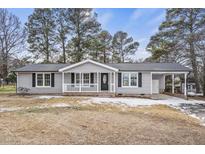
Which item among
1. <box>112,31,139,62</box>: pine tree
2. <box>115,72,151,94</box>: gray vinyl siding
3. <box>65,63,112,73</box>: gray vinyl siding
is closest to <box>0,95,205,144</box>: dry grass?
<box>115,72,151,94</box>: gray vinyl siding

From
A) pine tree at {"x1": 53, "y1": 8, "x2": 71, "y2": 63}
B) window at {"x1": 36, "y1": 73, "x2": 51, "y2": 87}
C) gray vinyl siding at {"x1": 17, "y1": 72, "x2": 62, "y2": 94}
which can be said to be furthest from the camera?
pine tree at {"x1": 53, "y1": 8, "x2": 71, "y2": 63}

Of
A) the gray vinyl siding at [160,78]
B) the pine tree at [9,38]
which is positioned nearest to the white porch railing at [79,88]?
the gray vinyl siding at [160,78]

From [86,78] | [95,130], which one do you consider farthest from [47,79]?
[95,130]

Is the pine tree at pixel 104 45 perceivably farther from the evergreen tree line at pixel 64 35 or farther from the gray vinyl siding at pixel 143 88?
the gray vinyl siding at pixel 143 88

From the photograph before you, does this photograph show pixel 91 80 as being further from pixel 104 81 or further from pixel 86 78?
pixel 104 81

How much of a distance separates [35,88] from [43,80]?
827 mm

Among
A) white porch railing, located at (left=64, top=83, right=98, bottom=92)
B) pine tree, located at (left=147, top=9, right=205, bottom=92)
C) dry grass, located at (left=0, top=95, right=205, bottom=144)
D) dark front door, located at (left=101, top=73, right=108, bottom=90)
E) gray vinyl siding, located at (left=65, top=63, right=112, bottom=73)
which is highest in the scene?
pine tree, located at (left=147, top=9, right=205, bottom=92)

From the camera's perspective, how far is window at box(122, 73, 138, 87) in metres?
17.1

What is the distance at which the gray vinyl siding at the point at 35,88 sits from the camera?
17516 mm

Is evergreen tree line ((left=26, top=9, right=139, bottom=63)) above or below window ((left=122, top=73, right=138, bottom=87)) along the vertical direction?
above

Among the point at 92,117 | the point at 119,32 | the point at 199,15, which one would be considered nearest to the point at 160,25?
the point at 199,15

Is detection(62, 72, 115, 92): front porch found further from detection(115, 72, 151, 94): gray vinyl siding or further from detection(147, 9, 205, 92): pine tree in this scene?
detection(147, 9, 205, 92): pine tree

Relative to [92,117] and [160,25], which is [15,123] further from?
[160,25]
